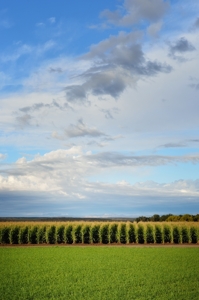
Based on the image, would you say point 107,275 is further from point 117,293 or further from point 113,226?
point 113,226

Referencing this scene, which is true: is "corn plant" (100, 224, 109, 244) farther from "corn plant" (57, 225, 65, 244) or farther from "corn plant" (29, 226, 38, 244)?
"corn plant" (29, 226, 38, 244)

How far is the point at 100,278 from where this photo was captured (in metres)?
15.0

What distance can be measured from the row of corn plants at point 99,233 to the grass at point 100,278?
Result: 11.5 metres

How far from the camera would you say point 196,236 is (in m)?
34.1

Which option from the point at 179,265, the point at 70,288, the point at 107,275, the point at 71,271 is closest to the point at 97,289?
the point at 70,288

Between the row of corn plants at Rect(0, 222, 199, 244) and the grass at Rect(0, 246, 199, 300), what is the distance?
37.8ft

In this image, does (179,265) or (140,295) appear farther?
(179,265)

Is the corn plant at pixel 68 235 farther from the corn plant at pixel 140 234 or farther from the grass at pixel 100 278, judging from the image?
the grass at pixel 100 278

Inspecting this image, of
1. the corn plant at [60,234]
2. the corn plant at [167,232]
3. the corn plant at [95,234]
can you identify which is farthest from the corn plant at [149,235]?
the corn plant at [60,234]

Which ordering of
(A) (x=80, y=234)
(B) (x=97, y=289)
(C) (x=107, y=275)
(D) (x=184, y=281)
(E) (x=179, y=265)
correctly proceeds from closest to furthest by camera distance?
(B) (x=97, y=289) → (D) (x=184, y=281) → (C) (x=107, y=275) → (E) (x=179, y=265) → (A) (x=80, y=234)

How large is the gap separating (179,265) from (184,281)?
4680 millimetres

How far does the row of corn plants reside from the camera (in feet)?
111

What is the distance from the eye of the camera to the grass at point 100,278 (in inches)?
482

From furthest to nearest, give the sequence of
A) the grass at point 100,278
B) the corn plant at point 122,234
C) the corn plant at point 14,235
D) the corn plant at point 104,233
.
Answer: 1. the corn plant at point 14,235
2. the corn plant at point 104,233
3. the corn plant at point 122,234
4. the grass at point 100,278
